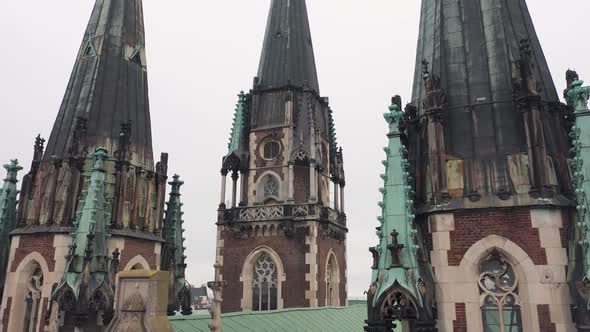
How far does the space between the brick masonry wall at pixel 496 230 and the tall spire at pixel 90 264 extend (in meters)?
11.4

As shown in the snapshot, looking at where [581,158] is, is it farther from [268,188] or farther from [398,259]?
[268,188]

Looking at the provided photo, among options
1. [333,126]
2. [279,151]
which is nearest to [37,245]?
[279,151]

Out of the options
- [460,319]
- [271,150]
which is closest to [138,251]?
[460,319]

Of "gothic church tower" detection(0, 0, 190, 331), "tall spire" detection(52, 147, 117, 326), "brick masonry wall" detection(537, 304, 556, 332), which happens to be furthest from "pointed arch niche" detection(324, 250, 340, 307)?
"brick masonry wall" detection(537, 304, 556, 332)

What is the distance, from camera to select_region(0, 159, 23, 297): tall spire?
18.6 metres

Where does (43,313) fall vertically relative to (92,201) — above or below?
below

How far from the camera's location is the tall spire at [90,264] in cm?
1570

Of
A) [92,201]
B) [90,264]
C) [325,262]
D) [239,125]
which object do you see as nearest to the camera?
[90,264]

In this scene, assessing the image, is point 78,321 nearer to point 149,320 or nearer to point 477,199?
point 149,320

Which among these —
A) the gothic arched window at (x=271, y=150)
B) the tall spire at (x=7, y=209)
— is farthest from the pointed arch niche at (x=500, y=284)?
the gothic arched window at (x=271, y=150)

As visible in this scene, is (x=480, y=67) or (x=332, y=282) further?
(x=332, y=282)

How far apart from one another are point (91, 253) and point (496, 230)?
41.8 feet

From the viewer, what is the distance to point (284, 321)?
19.2 metres

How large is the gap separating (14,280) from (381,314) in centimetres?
1434
